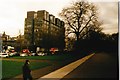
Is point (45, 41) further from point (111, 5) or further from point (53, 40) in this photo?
point (111, 5)

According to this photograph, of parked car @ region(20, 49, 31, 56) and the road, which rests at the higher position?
parked car @ region(20, 49, 31, 56)

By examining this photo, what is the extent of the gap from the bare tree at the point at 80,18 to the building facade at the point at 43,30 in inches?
4.6

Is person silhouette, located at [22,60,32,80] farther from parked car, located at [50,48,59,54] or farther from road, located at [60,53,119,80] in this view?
road, located at [60,53,119,80]

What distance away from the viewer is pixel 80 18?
4277 mm

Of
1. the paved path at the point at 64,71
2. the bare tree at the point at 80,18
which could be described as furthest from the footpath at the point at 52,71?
the bare tree at the point at 80,18

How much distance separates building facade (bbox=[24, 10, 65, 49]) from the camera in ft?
13.9

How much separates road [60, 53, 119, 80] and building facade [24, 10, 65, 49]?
0.42 m

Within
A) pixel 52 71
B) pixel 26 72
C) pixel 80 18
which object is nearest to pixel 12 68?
pixel 26 72

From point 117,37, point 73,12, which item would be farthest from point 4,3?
point 117,37

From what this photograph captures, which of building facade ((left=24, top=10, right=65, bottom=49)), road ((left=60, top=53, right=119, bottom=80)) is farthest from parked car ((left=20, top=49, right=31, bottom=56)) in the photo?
A: road ((left=60, top=53, right=119, bottom=80))

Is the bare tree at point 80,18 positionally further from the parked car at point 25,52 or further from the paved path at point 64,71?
the parked car at point 25,52

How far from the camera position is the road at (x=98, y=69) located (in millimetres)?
4152

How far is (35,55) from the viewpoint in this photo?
427 centimetres

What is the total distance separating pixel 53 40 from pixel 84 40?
44cm
